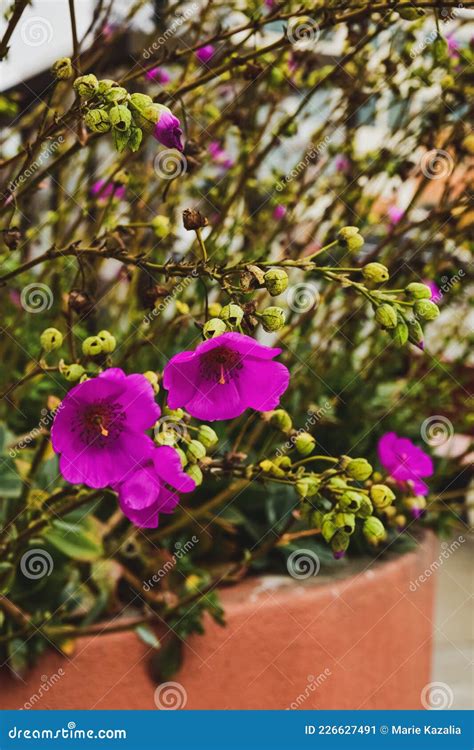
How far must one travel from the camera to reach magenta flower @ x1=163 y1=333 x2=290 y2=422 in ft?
1.92

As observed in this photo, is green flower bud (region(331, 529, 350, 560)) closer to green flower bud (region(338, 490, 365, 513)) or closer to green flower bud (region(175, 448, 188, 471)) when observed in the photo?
green flower bud (region(338, 490, 365, 513))

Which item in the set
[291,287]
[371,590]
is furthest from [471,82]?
[371,590]

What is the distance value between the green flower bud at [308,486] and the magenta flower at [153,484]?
89 millimetres

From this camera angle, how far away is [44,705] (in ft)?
3.16

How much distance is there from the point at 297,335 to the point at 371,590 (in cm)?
49

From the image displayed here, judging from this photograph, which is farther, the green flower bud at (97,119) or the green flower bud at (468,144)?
the green flower bud at (468,144)

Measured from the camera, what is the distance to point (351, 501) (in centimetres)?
60

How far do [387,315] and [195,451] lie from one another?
0.17 m

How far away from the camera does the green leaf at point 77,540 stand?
39.9 inches

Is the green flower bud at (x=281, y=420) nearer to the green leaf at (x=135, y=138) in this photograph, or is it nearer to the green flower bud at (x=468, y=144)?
the green leaf at (x=135, y=138)

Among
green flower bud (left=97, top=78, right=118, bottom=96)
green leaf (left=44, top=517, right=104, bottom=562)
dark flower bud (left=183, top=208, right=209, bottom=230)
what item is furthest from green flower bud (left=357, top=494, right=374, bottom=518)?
green leaf (left=44, top=517, right=104, bottom=562)

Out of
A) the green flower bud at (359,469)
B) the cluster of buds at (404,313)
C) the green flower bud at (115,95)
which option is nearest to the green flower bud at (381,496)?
the green flower bud at (359,469)

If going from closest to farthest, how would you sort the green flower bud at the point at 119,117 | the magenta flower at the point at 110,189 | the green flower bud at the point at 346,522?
the green flower bud at the point at 119,117, the green flower bud at the point at 346,522, the magenta flower at the point at 110,189

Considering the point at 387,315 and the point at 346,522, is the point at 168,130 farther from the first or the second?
the point at 346,522
